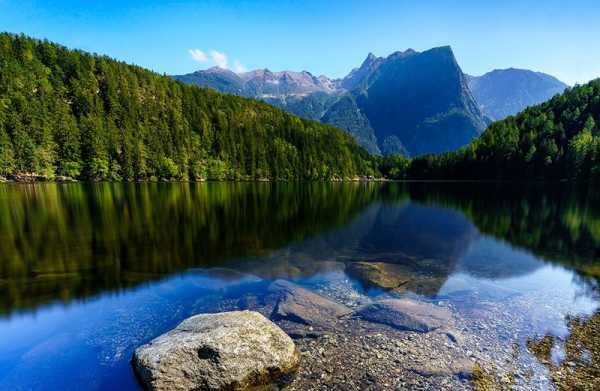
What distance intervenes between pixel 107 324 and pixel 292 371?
9.62m

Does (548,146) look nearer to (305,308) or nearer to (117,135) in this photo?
(305,308)

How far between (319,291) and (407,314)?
580 cm

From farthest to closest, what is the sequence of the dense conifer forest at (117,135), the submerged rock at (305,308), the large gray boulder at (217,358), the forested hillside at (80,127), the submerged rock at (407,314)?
1. the dense conifer forest at (117,135)
2. the forested hillside at (80,127)
3. the submerged rock at (305,308)
4. the submerged rock at (407,314)
5. the large gray boulder at (217,358)

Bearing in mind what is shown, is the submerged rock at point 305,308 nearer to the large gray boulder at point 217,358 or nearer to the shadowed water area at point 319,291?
the shadowed water area at point 319,291

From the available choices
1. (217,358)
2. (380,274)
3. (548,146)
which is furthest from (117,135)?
(548,146)

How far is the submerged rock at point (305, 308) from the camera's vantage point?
15.5 meters

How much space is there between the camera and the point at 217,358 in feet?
34.8

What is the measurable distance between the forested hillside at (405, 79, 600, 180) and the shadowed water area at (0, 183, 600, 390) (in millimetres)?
135876

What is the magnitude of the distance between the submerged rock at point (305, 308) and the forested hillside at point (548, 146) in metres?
166

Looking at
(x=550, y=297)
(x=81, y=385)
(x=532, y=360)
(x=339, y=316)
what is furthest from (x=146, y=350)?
(x=550, y=297)

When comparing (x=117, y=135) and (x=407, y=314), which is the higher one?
(x=117, y=135)

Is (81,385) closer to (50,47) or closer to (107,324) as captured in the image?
(107,324)

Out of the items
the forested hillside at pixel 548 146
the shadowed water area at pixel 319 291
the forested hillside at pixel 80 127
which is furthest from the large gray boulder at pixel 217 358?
the forested hillside at pixel 548 146

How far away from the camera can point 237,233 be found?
3662 cm
